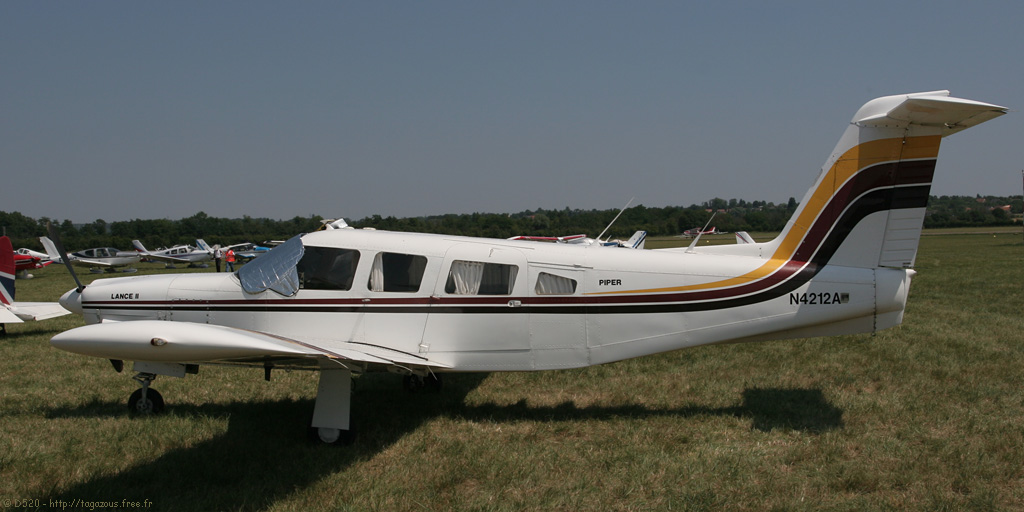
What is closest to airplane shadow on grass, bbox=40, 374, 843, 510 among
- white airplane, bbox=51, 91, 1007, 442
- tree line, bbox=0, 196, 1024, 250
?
white airplane, bbox=51, 91, 1007, 442

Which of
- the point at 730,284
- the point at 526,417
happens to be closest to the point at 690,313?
the point at 730,284

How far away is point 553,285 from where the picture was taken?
5812mm

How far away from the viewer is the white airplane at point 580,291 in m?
5.57

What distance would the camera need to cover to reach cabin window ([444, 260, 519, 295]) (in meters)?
5.80

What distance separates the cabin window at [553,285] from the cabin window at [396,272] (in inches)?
43.8

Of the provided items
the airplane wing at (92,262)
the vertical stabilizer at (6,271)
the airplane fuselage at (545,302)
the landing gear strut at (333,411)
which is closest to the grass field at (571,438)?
the landing gear strut at (333,411)

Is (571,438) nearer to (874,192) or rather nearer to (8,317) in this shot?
(874,192)

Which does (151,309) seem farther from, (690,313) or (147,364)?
(690,313)

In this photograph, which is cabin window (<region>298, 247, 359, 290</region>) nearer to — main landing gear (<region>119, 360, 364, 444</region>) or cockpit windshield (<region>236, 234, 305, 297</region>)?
cockpit windshield (<region>236, 234, 305, 297</region>)

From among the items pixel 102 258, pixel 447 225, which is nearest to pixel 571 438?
pixel 447 225

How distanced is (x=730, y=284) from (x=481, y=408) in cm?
284

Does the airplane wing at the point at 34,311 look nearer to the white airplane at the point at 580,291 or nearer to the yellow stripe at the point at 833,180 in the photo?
the white airplane at the point at 580,291

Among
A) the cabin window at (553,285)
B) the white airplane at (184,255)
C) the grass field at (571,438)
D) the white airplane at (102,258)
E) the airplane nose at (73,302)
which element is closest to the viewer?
the grass field at (571,438)

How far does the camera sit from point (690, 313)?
569 centimetres
